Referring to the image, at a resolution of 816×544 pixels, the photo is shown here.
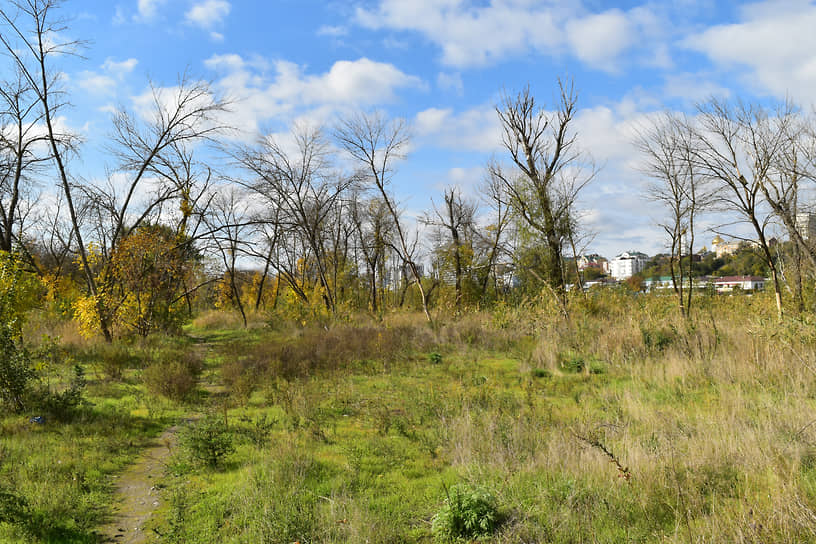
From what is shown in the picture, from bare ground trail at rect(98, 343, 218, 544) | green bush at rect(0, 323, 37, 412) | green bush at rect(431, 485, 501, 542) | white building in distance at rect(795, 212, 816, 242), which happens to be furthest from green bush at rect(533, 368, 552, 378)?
white building in distance at rect(795, 212, 816, 242)

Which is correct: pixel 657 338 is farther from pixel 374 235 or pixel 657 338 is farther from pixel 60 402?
pixel 374 235

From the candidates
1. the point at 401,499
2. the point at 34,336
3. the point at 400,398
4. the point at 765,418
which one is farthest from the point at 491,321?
the point at 34,336

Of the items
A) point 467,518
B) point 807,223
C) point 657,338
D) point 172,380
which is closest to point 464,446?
point 467,518

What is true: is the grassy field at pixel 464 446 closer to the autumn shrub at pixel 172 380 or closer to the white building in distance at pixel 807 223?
the autumn shrub at pixel 172 380

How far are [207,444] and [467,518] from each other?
3.58 m

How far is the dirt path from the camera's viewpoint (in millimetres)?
4297

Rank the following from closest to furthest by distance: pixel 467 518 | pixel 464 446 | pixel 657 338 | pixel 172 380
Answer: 1. pixel 467 518
2. pixel 464 446
3. pixel 172 380
4. pixel 657 338

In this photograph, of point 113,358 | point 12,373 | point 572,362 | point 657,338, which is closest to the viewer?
point 12,373

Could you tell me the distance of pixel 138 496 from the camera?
5.12 m

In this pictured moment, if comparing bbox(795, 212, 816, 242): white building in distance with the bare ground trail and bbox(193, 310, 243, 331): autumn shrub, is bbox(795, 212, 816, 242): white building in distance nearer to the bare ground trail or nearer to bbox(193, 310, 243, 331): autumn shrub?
the bare ground trail

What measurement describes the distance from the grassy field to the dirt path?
0.48 feet

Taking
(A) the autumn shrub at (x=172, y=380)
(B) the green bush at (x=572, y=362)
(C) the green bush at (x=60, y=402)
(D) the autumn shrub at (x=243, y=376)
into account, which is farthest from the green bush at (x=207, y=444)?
(B) the green bush at (x=572, y=362)

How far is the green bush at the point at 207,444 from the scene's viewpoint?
19.0 feet

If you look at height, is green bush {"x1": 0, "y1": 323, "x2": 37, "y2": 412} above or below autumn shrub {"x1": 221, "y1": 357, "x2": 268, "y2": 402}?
above
